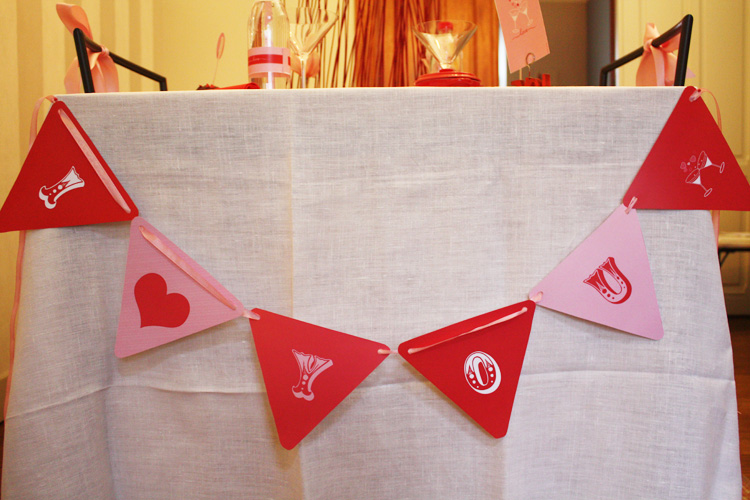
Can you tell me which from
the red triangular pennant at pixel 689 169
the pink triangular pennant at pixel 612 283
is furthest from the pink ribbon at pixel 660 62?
the pink triangular pennant at pixel 612 283

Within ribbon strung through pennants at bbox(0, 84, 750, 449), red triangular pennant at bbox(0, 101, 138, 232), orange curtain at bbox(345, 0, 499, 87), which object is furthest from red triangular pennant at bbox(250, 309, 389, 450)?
orange curtain at bbox(345, 0, 499, 87)

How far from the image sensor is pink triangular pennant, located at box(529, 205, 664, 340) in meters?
0.57

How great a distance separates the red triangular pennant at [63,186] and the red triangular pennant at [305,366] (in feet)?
0.71

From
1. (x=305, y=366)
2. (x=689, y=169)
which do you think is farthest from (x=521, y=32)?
(x=305, y=366)

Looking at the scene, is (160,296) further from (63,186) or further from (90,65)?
(90,65)

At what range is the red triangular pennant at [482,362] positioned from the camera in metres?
0.57

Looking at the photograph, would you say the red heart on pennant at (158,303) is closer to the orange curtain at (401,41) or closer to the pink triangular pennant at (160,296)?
the pink triangular pennant at (160,296)

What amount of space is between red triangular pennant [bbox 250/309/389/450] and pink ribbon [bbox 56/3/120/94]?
0.45 metres

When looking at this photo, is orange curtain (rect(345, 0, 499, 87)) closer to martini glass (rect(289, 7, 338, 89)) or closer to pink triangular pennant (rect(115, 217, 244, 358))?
martini glass (rect(289, 7, 338, 89))

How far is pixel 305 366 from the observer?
569 mm

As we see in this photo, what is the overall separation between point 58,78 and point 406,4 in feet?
4.91

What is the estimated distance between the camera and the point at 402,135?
0.56m

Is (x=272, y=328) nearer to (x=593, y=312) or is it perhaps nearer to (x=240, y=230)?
(x=240, y=230)

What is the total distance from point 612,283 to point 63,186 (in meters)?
0.64
